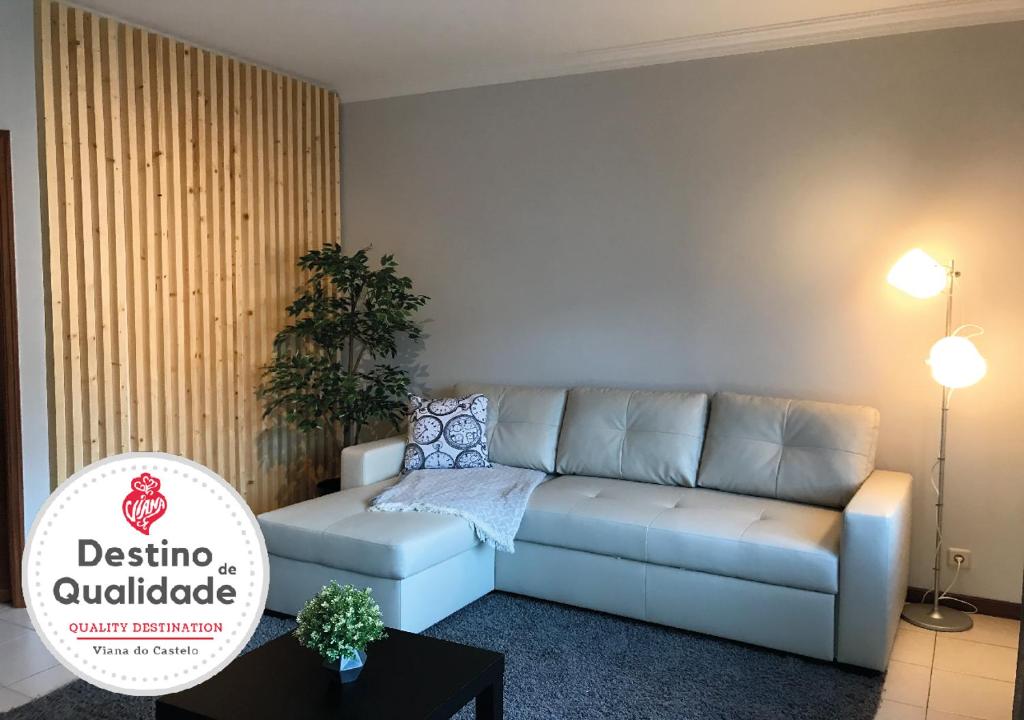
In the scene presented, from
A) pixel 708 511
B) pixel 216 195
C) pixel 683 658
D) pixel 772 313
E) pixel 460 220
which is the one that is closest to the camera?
pixel 683 658

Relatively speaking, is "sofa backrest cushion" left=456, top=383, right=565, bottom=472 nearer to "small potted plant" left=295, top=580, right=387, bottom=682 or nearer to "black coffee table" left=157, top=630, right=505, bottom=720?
"black coffee table" left=157, top=630, right=505, bottom=720

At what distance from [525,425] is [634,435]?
23.1 inches

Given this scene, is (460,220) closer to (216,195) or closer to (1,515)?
(216,195)

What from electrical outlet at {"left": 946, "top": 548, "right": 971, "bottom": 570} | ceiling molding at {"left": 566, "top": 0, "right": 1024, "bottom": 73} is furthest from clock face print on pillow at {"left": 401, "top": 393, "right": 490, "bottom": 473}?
electrical outlet at {"left": 946, "top": 548, "right": 971, "bottom": 570}

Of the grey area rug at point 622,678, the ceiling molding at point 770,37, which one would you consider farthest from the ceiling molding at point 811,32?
the grey area rug at point 622,678

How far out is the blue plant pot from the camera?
2004mm

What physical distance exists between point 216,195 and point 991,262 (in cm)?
368

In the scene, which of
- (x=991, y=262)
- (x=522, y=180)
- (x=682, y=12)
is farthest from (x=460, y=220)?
(x=991, y=262)

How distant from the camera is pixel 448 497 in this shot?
140 inches

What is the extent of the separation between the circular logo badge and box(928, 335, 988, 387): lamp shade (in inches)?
109

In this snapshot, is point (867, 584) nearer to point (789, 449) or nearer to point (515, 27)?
point (789, 449)

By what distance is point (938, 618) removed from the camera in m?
3.39

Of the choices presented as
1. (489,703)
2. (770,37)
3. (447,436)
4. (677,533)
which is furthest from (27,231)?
(770,37)

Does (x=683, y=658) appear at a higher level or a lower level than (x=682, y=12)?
lower
